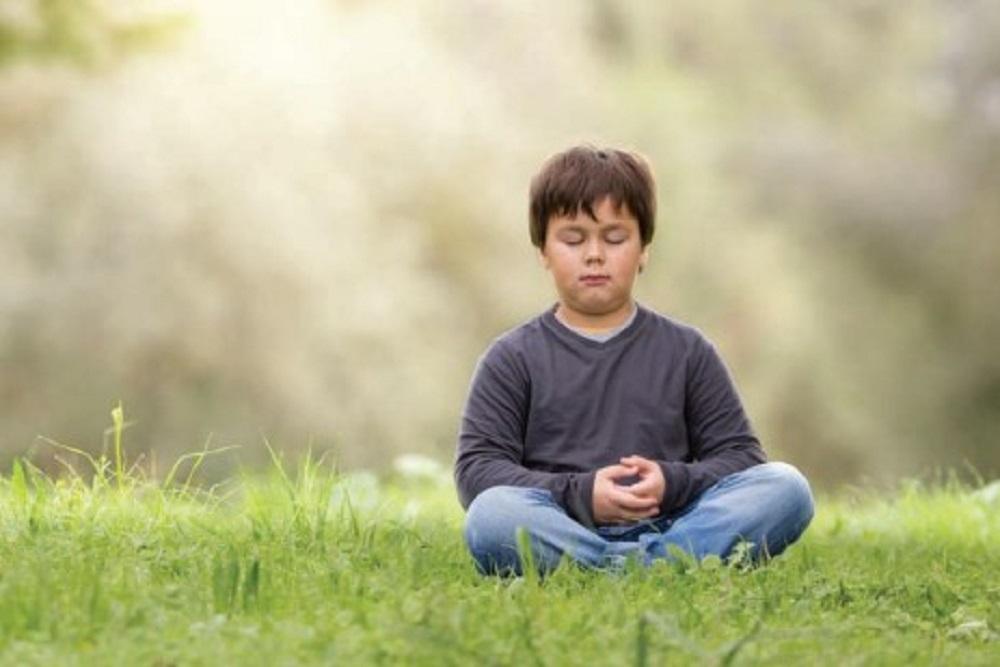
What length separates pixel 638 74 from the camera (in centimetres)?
1605

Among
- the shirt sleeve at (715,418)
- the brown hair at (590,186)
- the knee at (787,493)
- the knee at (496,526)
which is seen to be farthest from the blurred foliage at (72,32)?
the knee at (787,493)

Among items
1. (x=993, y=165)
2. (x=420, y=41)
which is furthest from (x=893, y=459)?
(x=420, y=41)

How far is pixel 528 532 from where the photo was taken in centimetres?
331

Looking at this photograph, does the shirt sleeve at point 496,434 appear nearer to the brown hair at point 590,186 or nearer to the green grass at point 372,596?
the green grass at point 372,596

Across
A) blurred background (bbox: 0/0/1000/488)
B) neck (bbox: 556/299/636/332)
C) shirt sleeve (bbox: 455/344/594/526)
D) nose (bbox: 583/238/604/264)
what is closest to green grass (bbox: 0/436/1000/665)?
shirt sleeve (bbox: 455/344/594/526)

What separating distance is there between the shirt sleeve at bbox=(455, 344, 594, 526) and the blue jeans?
0.04 m

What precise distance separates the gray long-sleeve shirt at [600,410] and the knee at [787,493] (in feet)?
0.26

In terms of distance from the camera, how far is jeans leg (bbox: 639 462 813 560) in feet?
11.3

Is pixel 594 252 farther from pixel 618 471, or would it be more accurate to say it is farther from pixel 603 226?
pixel 618 471

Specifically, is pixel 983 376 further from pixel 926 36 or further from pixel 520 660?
pixel 520 660

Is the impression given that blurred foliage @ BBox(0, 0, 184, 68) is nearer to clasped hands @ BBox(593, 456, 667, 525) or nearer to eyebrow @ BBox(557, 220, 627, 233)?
eyebrow @ BBox(557, 220, 627, 233)

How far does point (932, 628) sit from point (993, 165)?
12494mm

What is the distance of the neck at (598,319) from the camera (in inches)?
145

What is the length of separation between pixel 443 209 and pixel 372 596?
11.8 metres
